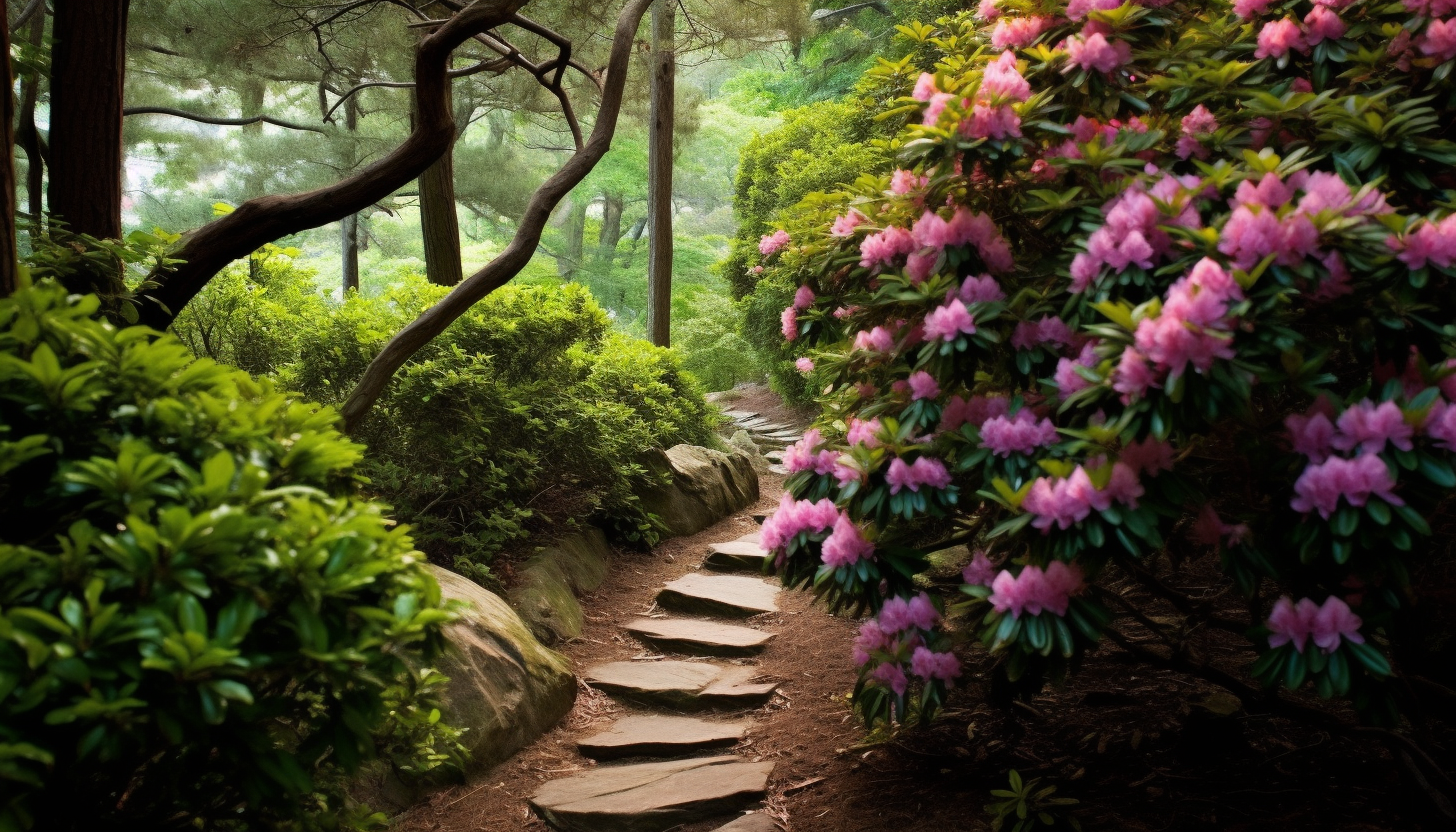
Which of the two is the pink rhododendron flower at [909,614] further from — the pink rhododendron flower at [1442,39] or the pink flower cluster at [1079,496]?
the pink rhododendron flower at [1442,39]

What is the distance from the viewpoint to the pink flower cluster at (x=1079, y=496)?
5.36ft

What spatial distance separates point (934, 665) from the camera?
7.31 ft

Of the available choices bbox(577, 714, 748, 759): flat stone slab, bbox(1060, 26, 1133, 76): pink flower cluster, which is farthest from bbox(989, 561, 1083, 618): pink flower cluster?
bbox(577, 714, 748, 759): flat stone slab

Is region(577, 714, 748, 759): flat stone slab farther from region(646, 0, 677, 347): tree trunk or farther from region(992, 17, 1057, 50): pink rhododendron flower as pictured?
region(646, 0, 677, 347): tree trunk

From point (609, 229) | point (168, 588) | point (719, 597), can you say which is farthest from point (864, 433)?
point (609, 229)

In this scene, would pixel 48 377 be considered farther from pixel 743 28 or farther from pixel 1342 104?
pixel 743 28

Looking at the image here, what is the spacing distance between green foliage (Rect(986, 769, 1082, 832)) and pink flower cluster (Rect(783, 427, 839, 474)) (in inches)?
36.1

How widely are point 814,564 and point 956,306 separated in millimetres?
872

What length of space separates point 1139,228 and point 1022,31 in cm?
89

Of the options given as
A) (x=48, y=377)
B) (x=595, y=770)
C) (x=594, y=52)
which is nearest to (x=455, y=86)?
(x=594, y=52)

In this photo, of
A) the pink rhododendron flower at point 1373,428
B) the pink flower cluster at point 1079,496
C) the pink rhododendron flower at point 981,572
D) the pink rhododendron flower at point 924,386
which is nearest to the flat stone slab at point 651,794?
the pink rhododendron flower at point 981,572

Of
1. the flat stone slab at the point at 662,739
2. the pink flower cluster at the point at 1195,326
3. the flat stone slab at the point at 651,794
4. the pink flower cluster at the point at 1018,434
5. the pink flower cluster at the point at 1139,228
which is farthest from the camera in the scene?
the flat stone slab at the point at 662,739

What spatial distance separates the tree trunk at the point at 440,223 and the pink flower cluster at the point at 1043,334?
503 centimetres

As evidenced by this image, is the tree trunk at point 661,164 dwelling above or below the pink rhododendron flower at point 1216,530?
above
